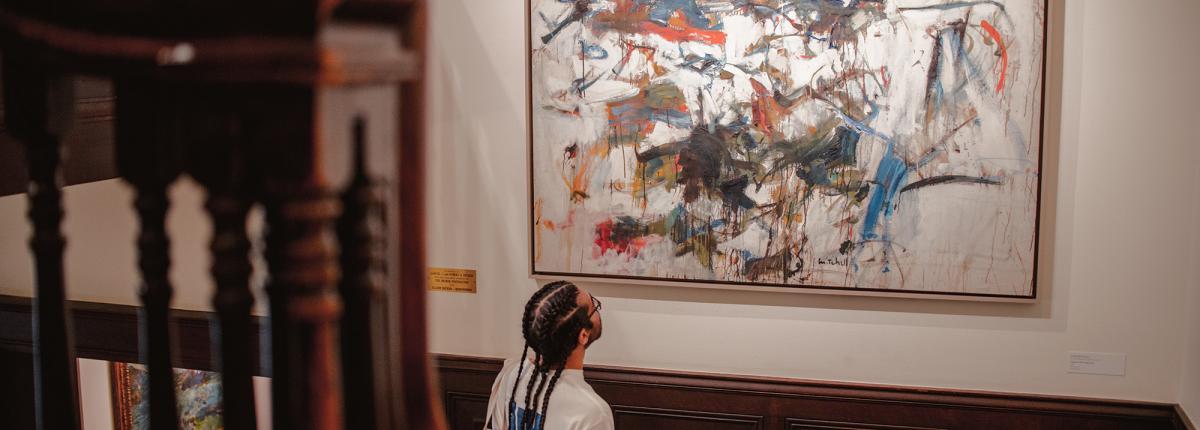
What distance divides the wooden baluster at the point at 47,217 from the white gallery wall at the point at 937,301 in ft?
5.72

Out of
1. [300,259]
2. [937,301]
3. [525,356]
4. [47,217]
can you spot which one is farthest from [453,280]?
[300,259]

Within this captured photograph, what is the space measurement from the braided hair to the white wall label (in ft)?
6.00

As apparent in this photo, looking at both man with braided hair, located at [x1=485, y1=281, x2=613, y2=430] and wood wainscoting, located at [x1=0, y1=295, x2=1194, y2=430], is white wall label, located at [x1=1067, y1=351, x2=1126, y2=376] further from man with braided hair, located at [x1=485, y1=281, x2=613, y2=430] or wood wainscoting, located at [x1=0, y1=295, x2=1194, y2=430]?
man with braided hair, located at [x1=485, y1=281, x2=613, y2=430]

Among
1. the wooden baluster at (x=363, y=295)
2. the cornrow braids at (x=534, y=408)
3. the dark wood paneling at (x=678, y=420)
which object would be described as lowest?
the dark wood paneling at (x=678, y=420)

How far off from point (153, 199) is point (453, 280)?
297 centimetres

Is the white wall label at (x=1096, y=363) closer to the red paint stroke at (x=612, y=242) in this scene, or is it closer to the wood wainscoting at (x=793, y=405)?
the wood wainscoting at (x=793, y=405)

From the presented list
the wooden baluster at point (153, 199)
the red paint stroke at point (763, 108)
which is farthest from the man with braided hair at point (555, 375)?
the wooden baluster at point (153, 199)

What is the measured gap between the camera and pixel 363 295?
0.79 metres

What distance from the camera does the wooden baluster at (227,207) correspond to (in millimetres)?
680

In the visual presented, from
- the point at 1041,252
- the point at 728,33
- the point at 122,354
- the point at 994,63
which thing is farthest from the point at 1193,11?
the point at 122,354

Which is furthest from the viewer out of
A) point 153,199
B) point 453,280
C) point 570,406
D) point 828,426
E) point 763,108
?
point 453,280

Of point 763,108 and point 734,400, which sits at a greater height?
point 763,108

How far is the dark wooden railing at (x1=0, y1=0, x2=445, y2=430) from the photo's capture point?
2.09ft

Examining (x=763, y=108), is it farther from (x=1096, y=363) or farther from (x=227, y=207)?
(x=227, y=207)
